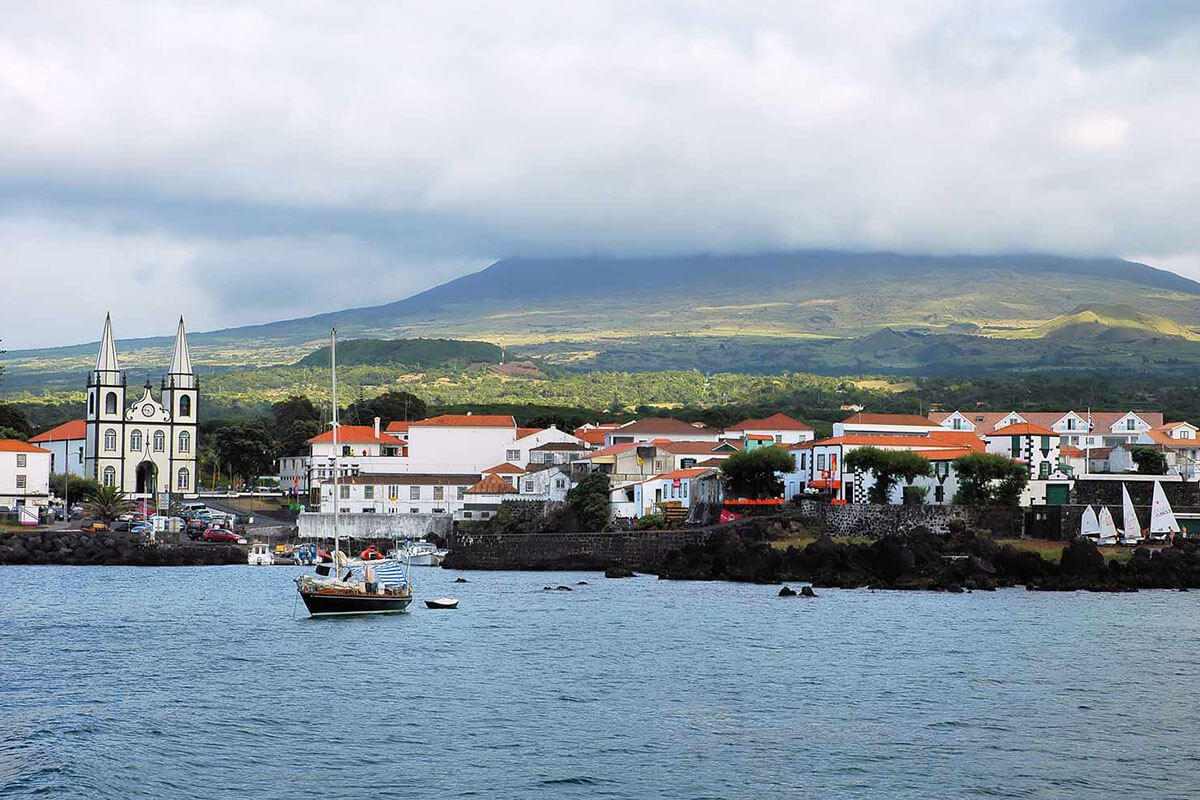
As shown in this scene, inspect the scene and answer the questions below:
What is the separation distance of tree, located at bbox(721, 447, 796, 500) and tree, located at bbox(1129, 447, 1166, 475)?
18.9m

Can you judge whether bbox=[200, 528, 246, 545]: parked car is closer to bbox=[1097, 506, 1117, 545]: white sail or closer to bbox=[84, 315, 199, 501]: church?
bbox=[84, 315, 199, 501]: church

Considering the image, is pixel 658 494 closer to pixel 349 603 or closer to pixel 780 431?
pixel 780 431

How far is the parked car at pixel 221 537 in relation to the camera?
295 feet

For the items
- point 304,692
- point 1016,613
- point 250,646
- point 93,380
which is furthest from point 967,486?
point 93,380

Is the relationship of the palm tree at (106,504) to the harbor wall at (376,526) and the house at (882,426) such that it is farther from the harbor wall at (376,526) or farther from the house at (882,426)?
the house at (882,426)

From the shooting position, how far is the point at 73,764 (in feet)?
87.9

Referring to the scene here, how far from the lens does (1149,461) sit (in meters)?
86.2

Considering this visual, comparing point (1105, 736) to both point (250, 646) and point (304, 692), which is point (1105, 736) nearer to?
point (304, 692)

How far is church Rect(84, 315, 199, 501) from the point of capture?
400 ft

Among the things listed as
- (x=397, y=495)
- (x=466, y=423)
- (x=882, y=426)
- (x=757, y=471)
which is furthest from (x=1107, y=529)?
(x=466, y=423)

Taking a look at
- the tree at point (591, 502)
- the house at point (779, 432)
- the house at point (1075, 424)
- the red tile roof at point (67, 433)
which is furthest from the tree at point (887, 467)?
the red tile roof at point (67, 433)

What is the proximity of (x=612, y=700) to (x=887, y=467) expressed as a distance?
44526 millimetres

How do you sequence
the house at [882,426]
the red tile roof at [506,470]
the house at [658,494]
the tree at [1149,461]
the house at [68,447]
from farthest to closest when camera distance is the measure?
1. the house at [68,447]
2. the red tile roof at [506,470]
3. the house at [882,426]
4. the tree at [1149,461]
5. the house at [658,494]

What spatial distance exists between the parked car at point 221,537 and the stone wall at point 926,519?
35.7 m
